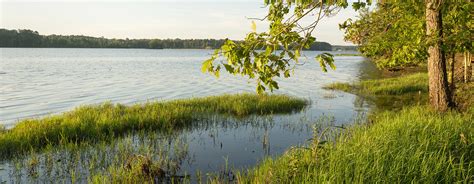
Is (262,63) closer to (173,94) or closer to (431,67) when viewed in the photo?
(431,67)

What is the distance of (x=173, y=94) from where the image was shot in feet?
102

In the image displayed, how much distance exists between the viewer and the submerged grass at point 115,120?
11.9 m

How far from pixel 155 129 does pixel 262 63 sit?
10.6m

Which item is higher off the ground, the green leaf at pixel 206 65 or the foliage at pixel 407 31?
the foliage at pixel 407 31

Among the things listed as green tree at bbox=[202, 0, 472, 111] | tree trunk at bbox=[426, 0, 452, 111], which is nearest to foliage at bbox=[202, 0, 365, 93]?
green tree at bbox=[202, 0, 472, 111]

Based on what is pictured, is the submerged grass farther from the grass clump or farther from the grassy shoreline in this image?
the grass clump

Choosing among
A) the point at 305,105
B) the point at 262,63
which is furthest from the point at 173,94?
the point at 262,63

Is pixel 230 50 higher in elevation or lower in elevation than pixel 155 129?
higher

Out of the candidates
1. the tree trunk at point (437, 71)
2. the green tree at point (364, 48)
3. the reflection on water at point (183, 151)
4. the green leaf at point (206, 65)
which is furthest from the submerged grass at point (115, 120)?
the green leaf at point (206, 65)

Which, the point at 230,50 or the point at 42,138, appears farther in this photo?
the point at 42,138

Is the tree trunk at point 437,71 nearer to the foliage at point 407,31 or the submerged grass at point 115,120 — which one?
the foliage at point 407,31

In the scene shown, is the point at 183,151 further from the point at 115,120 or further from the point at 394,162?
the point at 394,162

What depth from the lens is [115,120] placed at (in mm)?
14531

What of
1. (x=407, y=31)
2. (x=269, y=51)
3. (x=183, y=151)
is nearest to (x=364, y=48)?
(x=407, y=31)
